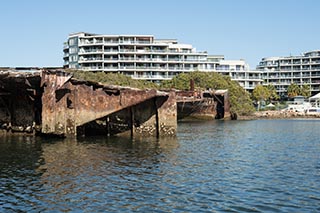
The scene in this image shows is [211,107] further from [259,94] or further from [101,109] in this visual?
[259,94]

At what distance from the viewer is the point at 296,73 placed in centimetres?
19575

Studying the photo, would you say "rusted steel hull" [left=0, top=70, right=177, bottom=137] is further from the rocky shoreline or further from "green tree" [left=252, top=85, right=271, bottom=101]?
"green tree" [left=252, top=85, right=271, bottom=101]

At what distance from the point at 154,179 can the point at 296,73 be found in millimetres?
184054

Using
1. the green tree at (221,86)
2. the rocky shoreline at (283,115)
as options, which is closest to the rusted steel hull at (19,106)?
the green tree at (221,86)

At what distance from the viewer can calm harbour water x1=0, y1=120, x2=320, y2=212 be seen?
54.1 feet

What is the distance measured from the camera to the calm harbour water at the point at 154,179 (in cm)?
1650

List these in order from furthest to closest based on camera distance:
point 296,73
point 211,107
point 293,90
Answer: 1. point 296,73
2. point 293,90
3. point 211,107

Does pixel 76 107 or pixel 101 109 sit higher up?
pixel 76 107

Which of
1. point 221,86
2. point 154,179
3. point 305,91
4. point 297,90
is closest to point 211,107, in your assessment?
point 221,86

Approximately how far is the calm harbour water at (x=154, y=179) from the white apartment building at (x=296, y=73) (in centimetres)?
16472

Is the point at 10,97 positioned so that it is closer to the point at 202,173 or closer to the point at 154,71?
the point at 202,173

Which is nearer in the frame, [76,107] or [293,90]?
[76,107]

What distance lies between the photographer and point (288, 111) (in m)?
132

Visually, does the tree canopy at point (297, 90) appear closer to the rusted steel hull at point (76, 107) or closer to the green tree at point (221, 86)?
the green tree at point (221, 86)
